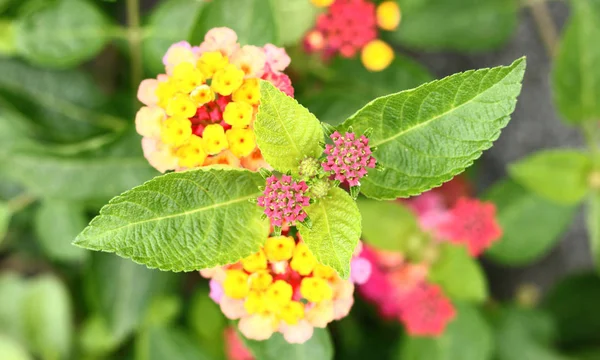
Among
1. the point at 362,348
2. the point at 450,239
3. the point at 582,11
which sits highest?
the point at 582,11

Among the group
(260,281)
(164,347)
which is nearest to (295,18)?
(260,281)

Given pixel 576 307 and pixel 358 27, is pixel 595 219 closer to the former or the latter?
pixel 576 307

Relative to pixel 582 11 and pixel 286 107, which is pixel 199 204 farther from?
pixel 582 11

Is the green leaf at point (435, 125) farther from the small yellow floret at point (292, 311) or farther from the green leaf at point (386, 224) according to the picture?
the green leaf at point (386, 224)

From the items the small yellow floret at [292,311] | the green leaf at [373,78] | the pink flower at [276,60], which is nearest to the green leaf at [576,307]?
the green leaf at [373,78]

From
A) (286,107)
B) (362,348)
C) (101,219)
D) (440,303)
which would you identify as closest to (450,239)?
(440,303)

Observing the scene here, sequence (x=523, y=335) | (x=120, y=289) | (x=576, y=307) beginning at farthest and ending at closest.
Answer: (x=576, y=307)
(x=523, y=335)
(x=120, y=289)
